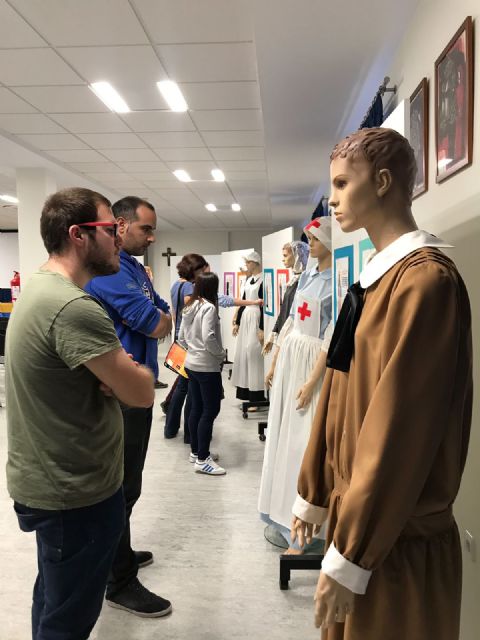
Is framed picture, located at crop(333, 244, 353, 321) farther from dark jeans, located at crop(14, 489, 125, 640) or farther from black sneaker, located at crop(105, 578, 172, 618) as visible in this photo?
black sneaker, located at crop(105, 578, 172, 618)

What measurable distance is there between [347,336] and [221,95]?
301cm

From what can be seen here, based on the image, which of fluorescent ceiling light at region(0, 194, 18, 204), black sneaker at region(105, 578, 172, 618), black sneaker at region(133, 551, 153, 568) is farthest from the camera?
fluorescent ceiling light at region(0, 194, 18, 204)

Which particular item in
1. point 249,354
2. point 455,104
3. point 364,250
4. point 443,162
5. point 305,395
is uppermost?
point 455,104

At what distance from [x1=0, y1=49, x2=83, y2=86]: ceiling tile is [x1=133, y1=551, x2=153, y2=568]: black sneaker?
2773 mm

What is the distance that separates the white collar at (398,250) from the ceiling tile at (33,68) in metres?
2.71

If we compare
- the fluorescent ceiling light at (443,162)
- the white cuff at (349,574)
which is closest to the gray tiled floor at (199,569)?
the white cuff at (349,574)

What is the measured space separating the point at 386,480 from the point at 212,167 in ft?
17.0

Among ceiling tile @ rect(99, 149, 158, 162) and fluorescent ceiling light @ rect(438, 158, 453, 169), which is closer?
fluorescent ceiling light @ rect(438, 158, 453, 169)

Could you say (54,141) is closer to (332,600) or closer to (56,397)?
(56,397)

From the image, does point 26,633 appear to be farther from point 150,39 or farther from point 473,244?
point 150,39

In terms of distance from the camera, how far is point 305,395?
2.07 m

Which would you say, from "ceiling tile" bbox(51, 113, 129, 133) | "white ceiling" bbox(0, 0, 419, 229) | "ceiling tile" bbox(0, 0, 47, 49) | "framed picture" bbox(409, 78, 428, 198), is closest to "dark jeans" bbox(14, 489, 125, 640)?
"framed picture" bbox(409, 78, 428, 198)

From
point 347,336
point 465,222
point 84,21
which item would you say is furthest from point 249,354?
point 347,336

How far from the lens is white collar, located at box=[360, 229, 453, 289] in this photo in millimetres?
861
